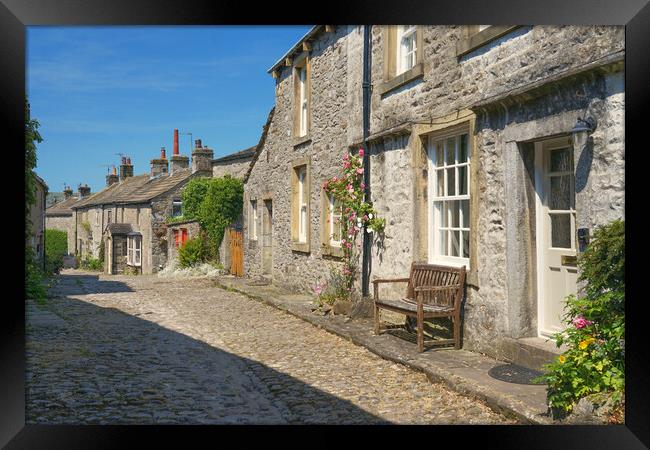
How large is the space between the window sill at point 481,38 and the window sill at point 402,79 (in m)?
0.89

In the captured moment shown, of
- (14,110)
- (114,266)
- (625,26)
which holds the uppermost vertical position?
(625,26)

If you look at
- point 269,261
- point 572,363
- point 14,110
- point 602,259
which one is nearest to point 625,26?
point 602,259

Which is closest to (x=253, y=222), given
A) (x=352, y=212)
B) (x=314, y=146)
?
(x=314, y=146)

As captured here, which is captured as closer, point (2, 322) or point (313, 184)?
point (2, 322)

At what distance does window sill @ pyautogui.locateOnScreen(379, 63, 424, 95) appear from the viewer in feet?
25.8

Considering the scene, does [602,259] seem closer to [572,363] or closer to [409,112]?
[572,363]

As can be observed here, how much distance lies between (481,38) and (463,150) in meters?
1.34

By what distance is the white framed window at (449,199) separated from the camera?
726 centimetres

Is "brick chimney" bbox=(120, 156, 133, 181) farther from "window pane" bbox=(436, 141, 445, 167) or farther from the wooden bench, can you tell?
the wooden bench

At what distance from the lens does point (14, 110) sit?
4.56 meters

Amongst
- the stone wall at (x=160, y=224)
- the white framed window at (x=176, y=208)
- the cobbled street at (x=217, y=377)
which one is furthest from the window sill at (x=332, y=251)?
the white framed window at (x=176, y=208)

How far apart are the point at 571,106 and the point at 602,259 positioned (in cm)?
148

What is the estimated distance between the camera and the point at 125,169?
3447 centimetres

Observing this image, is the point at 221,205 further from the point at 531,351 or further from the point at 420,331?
the point at 531,351
